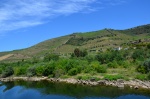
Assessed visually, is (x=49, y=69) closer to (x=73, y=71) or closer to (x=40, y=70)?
(x=40, y=70)

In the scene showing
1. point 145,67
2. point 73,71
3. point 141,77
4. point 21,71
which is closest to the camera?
point 141,77

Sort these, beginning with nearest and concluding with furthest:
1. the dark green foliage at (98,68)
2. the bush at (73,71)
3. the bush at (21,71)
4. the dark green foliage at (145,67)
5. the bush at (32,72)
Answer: the dark green foliage at (145,67) → the dark green foliage at (98,68) → the bush at (73,71) → the bush at (32,72) → the bush at (21,71)

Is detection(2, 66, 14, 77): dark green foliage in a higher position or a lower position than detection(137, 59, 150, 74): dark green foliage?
lower

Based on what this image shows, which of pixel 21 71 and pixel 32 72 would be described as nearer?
pixel 32 72

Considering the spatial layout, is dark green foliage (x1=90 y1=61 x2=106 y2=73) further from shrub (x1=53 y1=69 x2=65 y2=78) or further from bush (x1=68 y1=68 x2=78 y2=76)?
shrub (x1=53 y1=69 x2=65 y2=78)

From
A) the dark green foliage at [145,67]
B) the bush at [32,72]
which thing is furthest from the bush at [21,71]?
the dark green foliage at [145,67]

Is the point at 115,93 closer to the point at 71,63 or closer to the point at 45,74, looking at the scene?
the point at 71,63

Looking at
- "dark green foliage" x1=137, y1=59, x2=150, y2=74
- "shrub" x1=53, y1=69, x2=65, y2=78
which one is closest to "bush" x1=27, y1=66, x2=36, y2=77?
"shrub" x1=53, y1=69, x2=65, y2=78

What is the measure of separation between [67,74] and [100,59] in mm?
21240

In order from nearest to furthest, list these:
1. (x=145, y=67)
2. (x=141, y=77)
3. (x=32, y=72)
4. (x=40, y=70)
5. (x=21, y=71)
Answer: (x=141, y=77)
(x=145, y=67)
(x=40, y=70)
(x=32, y=72)
(x=21, y=71)

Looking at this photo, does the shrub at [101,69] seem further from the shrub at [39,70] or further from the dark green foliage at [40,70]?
the shrub at [39,70]

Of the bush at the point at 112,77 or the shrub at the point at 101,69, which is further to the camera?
the shrub at the point at 101,69

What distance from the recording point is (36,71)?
104 metres

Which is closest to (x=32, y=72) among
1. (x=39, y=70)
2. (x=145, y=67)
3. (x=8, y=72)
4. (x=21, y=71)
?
(x=39, y=70)
